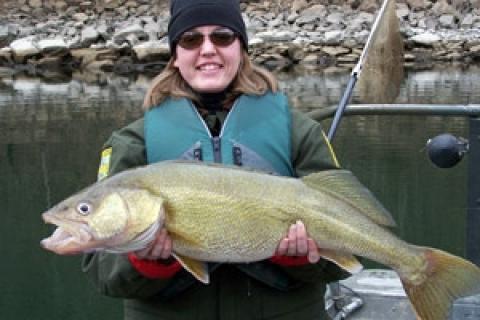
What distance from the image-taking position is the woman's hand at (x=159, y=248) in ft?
8.82

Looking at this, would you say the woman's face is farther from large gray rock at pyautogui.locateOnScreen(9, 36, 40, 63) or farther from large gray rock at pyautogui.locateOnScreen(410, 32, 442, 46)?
large gray rock at pyautogui.locateOnScreen(9, 36, 40, 63)

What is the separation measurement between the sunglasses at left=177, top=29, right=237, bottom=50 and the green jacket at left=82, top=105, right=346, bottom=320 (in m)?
0.35

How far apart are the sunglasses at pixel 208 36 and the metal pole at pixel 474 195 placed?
1112 millimetres

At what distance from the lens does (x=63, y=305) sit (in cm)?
930

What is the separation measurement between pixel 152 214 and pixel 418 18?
35945mm

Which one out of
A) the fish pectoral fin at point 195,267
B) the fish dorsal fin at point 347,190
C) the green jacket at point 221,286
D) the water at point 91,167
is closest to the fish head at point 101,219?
the fish pectoral fin at point 195,267

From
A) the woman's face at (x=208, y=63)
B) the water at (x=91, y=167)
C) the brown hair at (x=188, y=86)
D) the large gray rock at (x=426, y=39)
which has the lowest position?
the water at (x=91, y=167)

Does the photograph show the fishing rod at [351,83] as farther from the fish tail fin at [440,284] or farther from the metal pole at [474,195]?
the fish tail fin at [440,284]

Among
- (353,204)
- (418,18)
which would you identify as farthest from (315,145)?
(418,18)

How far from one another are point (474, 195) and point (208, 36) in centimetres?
129

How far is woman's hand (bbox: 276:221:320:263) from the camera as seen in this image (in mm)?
2812

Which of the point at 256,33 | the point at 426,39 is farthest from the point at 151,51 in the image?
the point at 426,39

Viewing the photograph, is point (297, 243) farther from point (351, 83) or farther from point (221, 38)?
point (351, 83)

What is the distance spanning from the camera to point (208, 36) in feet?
10.2
